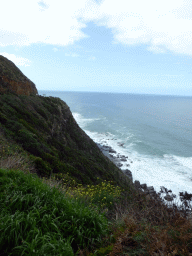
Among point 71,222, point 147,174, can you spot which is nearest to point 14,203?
point 71,222

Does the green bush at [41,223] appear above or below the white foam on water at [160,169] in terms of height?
above

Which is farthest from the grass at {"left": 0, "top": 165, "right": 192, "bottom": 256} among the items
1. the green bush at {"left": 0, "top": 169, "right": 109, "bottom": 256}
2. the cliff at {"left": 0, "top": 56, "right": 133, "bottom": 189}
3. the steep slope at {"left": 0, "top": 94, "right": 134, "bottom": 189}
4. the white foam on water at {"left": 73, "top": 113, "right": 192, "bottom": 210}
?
the white foam on water at {"left": 73, "top": 113, "right": 192, "bottom": 210}

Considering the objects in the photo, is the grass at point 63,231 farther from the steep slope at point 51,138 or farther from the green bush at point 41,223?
the steep slope at point 51,138

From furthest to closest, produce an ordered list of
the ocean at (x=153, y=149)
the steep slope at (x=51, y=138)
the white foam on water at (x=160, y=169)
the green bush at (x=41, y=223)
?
the ocean at (x=153, y=149) → the white foam on water at (x=160, y=169) → the steep slope at (x=51, y=138) → the green bush at (x=41, y=223)

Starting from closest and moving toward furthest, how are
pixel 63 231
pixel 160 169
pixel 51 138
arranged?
1. pixel 63 231
2. pixel 51 138
3. pixel 160 169

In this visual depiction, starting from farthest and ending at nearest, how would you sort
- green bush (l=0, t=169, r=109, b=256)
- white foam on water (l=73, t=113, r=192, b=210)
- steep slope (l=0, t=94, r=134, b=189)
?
white foam on water (l=73, t=113, r=192, b=210)
steep slope (l=0, t=94, r=134, b=189)
green bush (l=0, t=169, r=109, b=256)

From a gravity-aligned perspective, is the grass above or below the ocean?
above

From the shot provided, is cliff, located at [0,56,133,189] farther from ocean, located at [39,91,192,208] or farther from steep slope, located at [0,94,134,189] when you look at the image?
ocean, located at [39,91,192,208]

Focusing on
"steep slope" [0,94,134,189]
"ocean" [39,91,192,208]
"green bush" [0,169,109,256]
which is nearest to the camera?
"green bush" [0,169,109,256]

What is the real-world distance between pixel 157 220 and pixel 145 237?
4.24 feet

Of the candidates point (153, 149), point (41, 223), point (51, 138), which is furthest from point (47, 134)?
point (153, 149)

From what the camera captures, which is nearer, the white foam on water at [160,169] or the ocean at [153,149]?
the white foam on water at [160,169]

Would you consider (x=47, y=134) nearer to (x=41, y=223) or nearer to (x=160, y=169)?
(x=41, y=223)

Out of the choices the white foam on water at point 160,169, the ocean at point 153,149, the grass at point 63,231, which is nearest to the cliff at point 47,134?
the grass at point 63,231
